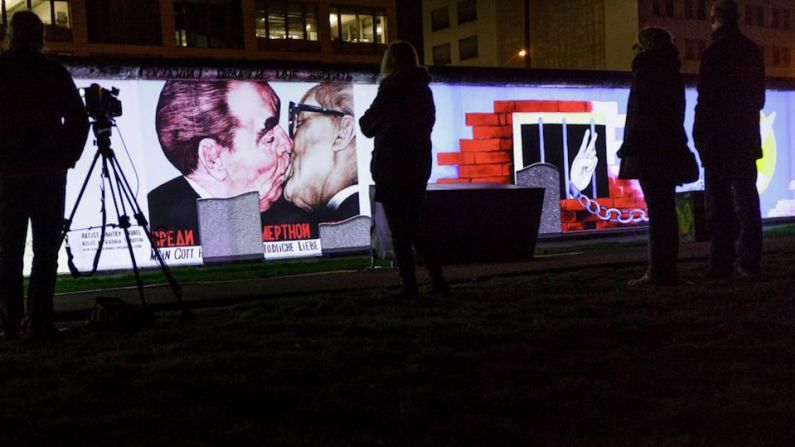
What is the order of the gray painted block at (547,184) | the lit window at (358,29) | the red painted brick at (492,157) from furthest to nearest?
the lit window at (358,29)
the gray painted block at (547,184)
the red painted brick at (492,157)

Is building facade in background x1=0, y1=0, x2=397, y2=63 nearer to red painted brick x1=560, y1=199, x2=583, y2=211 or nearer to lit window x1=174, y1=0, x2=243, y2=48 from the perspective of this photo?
lit window x1=174, y1=0, x2=243, y2=48

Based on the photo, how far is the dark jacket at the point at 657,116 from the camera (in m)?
6.44

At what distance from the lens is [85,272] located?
435 inches

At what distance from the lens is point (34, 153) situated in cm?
517

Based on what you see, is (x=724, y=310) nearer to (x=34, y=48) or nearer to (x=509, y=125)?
(x=34, y=48)

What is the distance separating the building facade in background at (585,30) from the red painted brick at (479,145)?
44745 millimetres

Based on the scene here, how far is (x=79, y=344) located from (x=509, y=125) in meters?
10.1

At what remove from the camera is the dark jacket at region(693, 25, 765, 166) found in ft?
21.6

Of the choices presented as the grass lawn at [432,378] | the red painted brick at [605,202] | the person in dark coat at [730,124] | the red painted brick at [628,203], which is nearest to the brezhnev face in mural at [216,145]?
the red painted brick at [605,202]

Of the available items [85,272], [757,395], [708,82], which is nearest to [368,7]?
[85,272]

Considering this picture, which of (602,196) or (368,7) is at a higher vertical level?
(368,7)

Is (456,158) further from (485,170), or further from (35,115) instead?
(35,115)

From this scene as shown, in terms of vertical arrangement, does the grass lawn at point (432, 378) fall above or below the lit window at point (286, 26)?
below

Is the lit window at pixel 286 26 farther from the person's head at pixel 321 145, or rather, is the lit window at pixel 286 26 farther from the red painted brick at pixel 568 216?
the person's head at pixel 321 145
